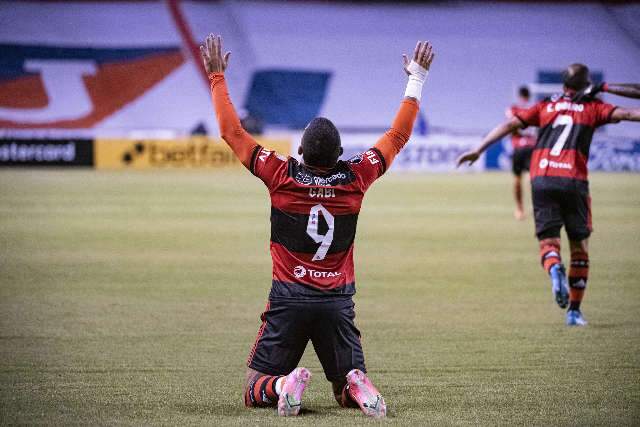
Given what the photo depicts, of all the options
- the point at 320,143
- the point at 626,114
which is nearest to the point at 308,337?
the point at 320,143

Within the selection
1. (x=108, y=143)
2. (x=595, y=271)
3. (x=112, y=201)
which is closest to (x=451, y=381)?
(x=595, y=271)

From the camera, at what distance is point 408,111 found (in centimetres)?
657

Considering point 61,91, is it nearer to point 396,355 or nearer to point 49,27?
point 49,27

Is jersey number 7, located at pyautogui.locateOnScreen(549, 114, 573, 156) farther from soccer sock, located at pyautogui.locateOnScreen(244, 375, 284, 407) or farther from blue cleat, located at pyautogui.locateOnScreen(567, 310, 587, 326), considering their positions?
soccer sock, located at pyautogui.locateOnScreen(244, 375, 284, 407)

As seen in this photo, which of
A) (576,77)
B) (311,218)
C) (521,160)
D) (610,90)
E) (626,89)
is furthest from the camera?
(521,160)

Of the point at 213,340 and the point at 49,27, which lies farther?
the point at 49,27

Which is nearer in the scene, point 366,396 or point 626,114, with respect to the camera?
point 366,396

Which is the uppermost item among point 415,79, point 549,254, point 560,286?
point 415,79

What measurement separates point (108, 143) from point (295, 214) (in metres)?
32.7

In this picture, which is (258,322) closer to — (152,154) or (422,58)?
(422,58)

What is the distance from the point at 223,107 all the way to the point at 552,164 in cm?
466

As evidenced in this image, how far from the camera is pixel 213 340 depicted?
8875mm

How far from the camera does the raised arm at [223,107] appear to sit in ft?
20.1

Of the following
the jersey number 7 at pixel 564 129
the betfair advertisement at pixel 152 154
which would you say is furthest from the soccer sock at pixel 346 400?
the betfair advertisement at pixel 152 154
